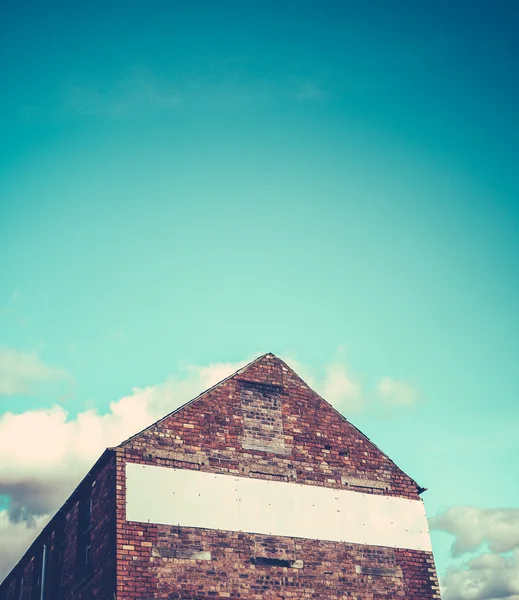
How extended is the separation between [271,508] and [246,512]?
2.09 feet

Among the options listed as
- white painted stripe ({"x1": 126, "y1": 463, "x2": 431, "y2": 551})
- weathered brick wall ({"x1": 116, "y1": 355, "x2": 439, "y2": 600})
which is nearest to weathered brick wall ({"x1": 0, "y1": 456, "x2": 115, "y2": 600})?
weathered brick wall ({"x1": 116, "y1": 355, "x2": 439, "y2": 600})

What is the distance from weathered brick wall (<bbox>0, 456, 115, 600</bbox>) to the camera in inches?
479

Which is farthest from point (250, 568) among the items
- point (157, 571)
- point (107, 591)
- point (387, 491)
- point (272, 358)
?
point (272, 358)

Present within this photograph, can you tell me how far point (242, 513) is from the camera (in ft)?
44.3

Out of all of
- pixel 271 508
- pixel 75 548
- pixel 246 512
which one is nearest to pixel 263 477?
pixel 271 508

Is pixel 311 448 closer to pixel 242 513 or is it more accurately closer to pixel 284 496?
pixel 284 496

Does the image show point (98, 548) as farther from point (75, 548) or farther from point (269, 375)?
point (269, 375)

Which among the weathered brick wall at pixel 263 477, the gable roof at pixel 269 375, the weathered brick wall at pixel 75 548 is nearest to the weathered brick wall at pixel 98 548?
the weathered brick wall at pixel 75 548

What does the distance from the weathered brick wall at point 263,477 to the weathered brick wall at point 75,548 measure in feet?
1.38

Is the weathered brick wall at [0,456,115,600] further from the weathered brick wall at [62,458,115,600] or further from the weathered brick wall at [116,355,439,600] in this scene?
the weathered brick wall at [116,355,439,600]

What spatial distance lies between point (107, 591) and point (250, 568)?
2972mm

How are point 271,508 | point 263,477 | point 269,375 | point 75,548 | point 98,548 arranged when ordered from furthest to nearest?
point 269,375
point 263,477
point 75,548
point 271,508
point 98,548

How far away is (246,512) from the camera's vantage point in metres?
13.6

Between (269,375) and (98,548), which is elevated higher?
(269,375)
